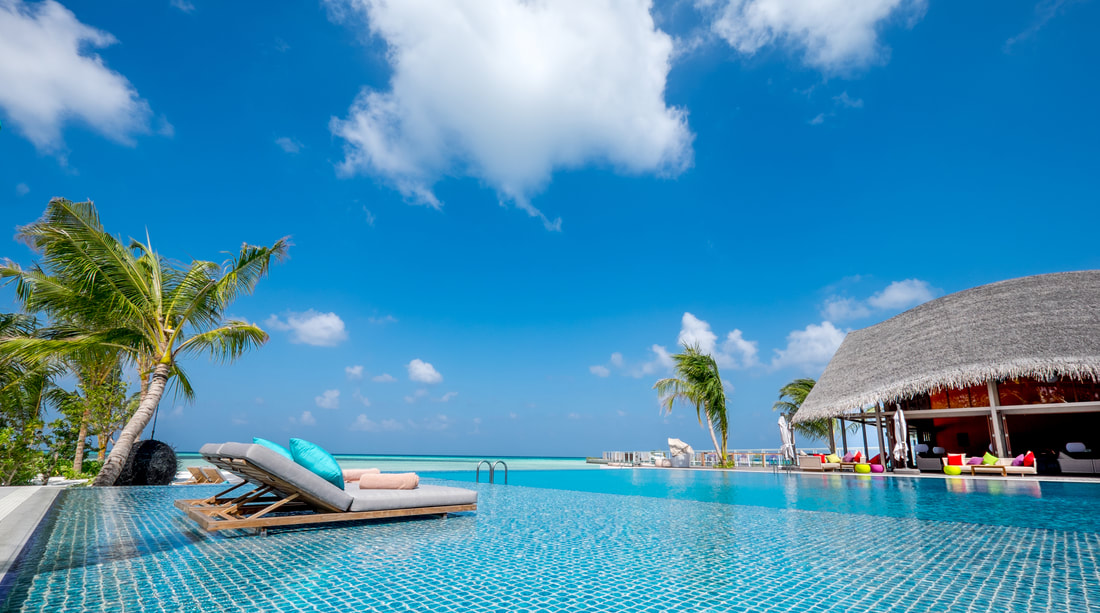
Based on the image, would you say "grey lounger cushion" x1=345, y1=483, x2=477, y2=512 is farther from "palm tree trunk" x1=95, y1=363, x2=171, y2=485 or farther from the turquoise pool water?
"palm tree trunk" x1=95, y1=363, x2=171, y2=485

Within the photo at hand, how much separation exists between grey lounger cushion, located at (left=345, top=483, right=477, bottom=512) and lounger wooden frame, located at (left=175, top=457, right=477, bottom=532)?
5 cm

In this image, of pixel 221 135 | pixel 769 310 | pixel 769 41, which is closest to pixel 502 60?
pixel 769 41

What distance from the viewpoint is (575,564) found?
361 cm

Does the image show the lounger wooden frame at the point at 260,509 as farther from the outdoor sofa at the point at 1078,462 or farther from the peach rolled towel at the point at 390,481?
the outdoor sofa at the point at 1078,462

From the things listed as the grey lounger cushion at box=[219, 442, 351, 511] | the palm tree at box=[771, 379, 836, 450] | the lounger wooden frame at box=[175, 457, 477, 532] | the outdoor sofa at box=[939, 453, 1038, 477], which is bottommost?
the outdoor sofa at box=[939, 453, 1038, 477]

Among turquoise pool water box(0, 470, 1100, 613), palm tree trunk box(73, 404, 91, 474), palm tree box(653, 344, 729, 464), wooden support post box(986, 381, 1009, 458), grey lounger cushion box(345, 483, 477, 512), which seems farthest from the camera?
palm tree box(653, 344, 729, 464)

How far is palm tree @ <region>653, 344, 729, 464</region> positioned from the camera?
19906 mm

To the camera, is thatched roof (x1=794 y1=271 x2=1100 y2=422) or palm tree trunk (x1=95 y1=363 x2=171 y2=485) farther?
thatched roof (x1=794 y1=271 x2=1100 y2=422)

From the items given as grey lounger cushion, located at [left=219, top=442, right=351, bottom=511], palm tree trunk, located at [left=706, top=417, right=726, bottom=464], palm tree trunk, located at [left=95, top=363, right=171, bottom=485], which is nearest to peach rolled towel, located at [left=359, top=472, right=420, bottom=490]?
grey lounger cushion, located at [left=219, top=442, right=351, bottom=511]

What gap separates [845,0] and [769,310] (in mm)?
27961

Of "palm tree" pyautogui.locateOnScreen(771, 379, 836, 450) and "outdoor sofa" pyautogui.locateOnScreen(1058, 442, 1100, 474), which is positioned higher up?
"palm tree" pyautogui.locateOnScreen(771, 379, 836, 450)

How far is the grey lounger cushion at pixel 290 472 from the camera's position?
420cm

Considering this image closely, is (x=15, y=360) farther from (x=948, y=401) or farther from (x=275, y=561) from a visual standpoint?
(x=948, y=401)

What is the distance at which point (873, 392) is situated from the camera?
15.8 m
